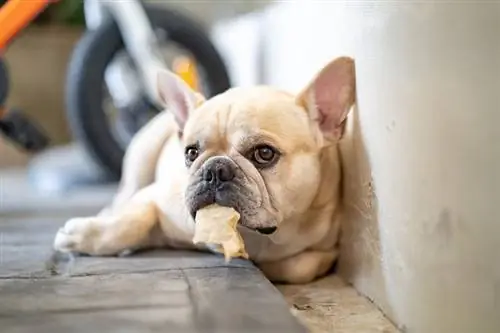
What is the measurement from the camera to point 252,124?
4.55 ft

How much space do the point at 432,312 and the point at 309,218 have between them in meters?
0.41

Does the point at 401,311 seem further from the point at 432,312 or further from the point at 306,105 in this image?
the point at 306,105

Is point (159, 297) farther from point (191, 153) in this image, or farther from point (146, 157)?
point (146, 157)

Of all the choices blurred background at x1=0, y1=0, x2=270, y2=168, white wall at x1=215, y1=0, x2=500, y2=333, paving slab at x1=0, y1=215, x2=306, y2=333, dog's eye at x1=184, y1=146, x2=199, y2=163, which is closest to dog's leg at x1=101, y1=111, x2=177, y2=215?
paving slab at x1=0, y1=215, x2=306, y2=333

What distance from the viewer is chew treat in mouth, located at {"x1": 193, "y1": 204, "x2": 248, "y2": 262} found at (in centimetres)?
133

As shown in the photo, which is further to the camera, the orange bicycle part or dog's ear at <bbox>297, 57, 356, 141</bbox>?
the orange bicycle part

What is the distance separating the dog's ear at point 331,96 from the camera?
1.42 metres

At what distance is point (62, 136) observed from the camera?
4.47 meters

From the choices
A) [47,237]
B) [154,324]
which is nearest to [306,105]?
[154,324]

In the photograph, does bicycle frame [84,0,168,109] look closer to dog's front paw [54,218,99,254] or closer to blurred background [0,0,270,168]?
dog's front paw [54,218,99,254]

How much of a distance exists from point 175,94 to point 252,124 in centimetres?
29

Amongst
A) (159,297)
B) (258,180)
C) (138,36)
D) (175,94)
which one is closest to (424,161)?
(258,180)

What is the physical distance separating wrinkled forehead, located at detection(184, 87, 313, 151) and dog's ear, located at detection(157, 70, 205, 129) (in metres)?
0.16

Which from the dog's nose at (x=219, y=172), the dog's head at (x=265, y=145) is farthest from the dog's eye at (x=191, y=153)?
the dog's nose at (x=219, y=172)
